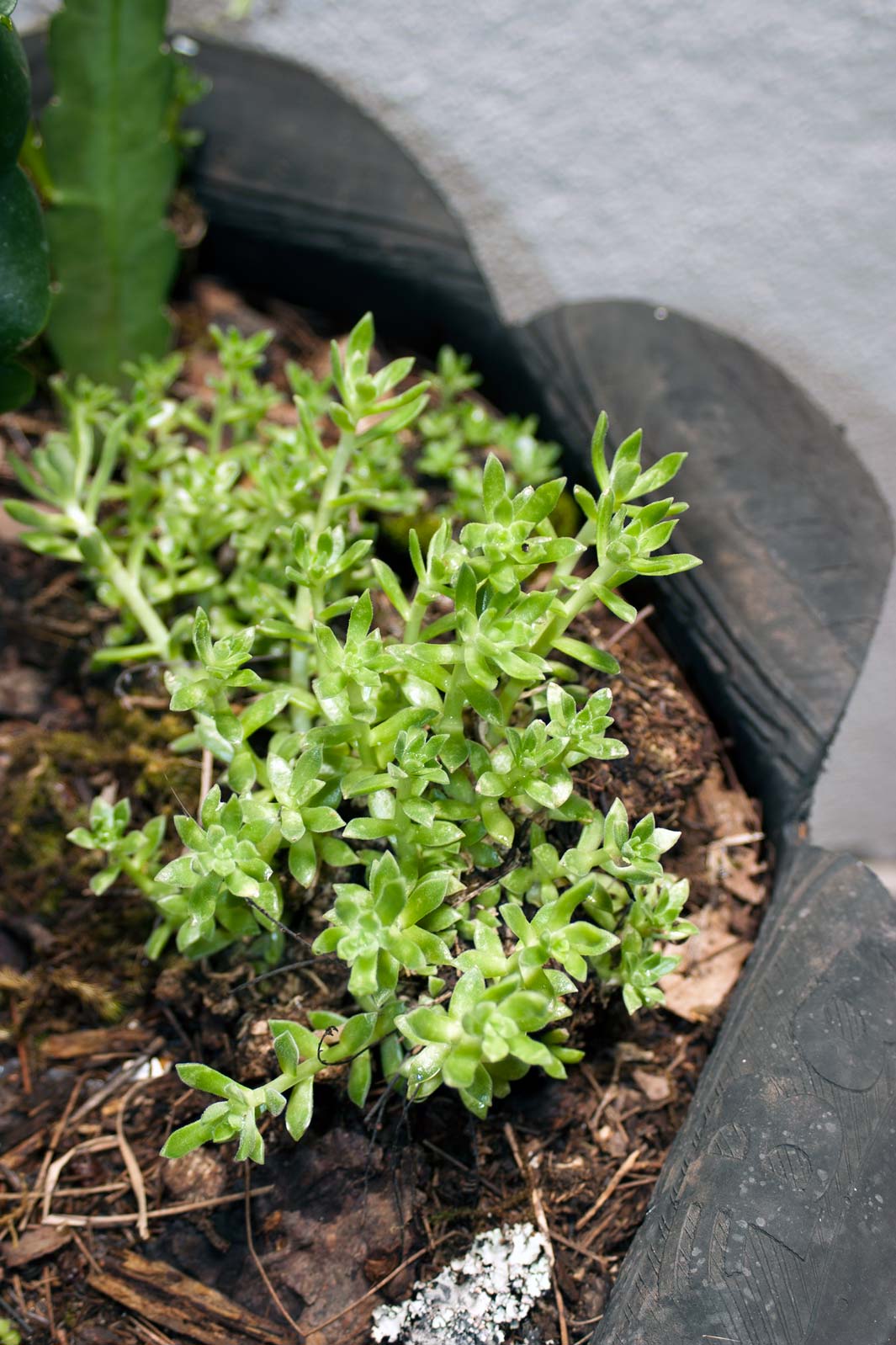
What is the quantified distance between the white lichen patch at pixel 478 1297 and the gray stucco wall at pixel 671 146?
1.47 meters

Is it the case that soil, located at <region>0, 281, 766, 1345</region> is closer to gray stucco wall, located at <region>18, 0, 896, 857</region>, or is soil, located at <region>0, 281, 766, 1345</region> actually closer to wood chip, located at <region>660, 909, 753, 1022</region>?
wood chip, located at <region>660, 909, 753, 1022</region>

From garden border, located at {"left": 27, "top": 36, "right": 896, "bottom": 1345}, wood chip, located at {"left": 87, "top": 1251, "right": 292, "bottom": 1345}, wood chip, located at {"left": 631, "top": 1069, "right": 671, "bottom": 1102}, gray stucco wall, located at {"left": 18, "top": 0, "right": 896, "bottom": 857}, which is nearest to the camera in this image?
garden border, located at {"left": 27, "top": 36, "right": 896, "bottom": 1345}

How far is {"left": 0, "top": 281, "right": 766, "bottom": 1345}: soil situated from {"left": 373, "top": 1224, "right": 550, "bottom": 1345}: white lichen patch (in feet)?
0.07

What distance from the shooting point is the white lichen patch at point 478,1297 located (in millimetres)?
986

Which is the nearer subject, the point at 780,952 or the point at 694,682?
the point at 780,952

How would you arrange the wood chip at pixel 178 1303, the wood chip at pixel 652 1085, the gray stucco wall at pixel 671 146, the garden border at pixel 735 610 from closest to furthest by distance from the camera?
the garden border at pixel 735 610
the wood chip at pixel 178 1303
the wood chip at pixel 652 1085
the gray stucco wall at pixel 671 146

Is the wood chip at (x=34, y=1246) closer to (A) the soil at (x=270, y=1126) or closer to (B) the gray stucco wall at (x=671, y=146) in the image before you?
(A) the soil at (x=270, y=1126)

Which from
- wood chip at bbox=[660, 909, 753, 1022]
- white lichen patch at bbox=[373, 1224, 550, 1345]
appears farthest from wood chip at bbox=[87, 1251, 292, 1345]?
wood chip at bbox=[660, 909, 753, 1022]

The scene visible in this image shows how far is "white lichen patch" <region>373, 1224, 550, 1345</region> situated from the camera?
38.8 inches

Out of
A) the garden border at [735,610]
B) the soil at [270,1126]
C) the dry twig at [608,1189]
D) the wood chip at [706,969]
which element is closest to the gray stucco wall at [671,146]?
the garden border at [735,610]

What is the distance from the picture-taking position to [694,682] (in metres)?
1.40

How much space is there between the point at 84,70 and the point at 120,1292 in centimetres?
162

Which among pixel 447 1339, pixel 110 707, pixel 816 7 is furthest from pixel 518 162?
pixel 447 1339

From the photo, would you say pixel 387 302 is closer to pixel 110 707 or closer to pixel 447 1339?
pixel 110 707
